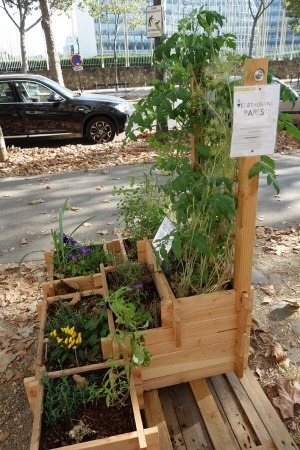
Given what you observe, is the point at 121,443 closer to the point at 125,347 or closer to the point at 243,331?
the point at 125,347

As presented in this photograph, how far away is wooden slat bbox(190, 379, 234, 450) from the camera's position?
1.76 m

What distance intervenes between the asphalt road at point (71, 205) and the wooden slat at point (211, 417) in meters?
1.89

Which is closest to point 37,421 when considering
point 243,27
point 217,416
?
point 217,416

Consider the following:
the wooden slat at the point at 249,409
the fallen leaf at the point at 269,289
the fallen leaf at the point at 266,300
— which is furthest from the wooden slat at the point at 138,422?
the fallen leaf at the point at 269,289

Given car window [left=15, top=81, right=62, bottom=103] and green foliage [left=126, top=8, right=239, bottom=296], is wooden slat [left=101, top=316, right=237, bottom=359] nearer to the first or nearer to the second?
green foliage [left=126, top=8, right=239, bottom=296]

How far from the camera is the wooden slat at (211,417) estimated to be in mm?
1762

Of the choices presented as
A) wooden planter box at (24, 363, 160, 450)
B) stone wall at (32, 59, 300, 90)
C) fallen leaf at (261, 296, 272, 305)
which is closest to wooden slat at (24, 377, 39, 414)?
wooden planter box at (24, 363, 160, 450)

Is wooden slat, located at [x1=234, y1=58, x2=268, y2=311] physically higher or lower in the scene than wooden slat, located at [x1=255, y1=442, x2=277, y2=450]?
higher

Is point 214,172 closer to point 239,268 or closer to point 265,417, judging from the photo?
point 239,268

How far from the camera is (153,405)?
1.95 m

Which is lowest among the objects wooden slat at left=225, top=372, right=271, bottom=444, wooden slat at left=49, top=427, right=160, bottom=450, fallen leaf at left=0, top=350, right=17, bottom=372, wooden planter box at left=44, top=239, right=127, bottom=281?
fallen leaf at left=0, top=350, right=17, bottom=372

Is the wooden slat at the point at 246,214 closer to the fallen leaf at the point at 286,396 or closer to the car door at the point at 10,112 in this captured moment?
the fallen leaf at the point at 286,396

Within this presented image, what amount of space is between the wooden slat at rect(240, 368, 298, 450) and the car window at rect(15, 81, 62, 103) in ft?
26.3

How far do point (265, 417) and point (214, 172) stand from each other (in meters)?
1.31
